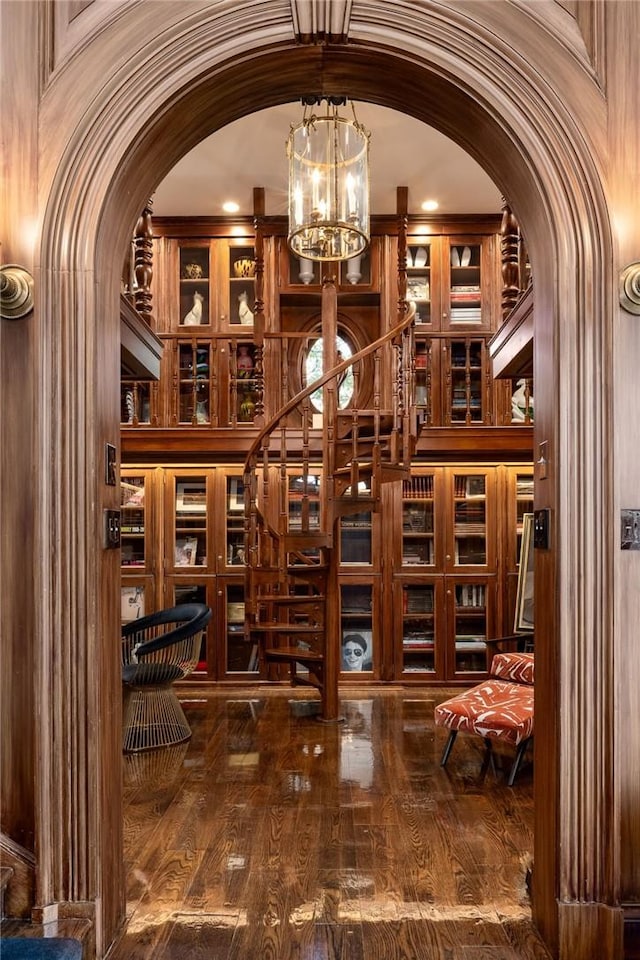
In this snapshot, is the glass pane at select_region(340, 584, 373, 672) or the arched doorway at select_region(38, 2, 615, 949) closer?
the arched doorway at select_region(38, 2, 615, 949)

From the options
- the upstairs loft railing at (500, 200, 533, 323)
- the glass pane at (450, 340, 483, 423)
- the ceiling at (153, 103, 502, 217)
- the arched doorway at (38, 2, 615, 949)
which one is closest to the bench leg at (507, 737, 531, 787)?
the arched doorway at (38, 2, 615, 949)

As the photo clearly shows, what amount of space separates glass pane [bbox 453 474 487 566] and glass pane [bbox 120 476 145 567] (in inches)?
114

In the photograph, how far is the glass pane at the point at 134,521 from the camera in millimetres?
6871

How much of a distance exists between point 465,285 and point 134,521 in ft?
12.6

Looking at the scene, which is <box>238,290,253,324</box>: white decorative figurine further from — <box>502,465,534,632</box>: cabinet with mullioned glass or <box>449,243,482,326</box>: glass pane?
<box>502,465,534,632</box>: cabinet with mullioned glass

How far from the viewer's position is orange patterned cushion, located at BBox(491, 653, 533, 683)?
193 inches

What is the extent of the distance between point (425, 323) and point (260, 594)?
2.96 metres

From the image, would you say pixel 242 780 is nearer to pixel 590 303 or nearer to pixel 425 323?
pixel 590 303

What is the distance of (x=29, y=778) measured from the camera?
2.20m

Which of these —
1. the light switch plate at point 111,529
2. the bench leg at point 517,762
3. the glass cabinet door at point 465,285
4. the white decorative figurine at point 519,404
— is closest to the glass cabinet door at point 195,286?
the glass cabinet door at point 465,285

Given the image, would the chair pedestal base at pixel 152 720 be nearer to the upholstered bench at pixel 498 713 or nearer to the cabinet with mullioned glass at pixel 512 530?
the upholstered bench at pixel 498 713

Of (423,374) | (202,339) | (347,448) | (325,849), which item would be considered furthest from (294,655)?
(202,339)

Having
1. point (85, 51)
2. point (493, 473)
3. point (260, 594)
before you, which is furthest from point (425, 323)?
point (85, 51)

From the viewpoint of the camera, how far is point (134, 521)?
22.6 feet
